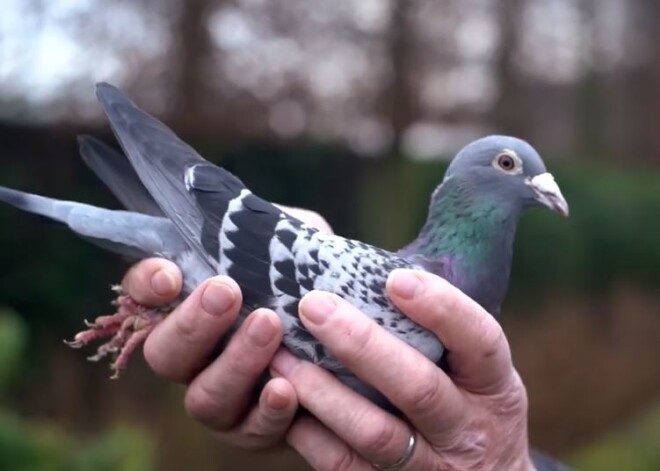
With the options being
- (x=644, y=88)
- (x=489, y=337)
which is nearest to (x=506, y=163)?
(x=489, y=337)

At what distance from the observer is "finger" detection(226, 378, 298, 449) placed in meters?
2.00

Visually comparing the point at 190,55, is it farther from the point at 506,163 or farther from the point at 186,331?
the point at 186,331

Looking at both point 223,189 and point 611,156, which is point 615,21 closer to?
point 611,156

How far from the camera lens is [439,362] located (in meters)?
2.09

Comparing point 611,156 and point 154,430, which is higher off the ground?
point 611,156

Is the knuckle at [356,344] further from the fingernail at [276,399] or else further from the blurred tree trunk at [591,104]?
the blurred tree trunk at [591,104]

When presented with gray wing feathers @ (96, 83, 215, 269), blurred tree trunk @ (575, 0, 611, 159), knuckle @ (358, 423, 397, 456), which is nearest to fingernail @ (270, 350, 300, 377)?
knuckle @ (358, 423, 397, 456)

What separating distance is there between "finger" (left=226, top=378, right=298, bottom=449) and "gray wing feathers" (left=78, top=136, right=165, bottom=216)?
0.60 m

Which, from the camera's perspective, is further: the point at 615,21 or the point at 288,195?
the point at 615,21

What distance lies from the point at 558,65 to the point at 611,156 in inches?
72.9

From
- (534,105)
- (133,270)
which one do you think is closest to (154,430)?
(133,270)

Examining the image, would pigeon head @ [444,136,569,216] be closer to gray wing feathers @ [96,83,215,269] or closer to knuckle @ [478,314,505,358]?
knuckle @ [478,314,505,358]

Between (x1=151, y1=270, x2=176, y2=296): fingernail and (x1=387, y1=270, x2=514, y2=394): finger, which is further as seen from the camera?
(x1=151, y1=270, x2=176, y2=296): fingernail

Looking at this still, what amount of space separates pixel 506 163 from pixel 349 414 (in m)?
0.70
